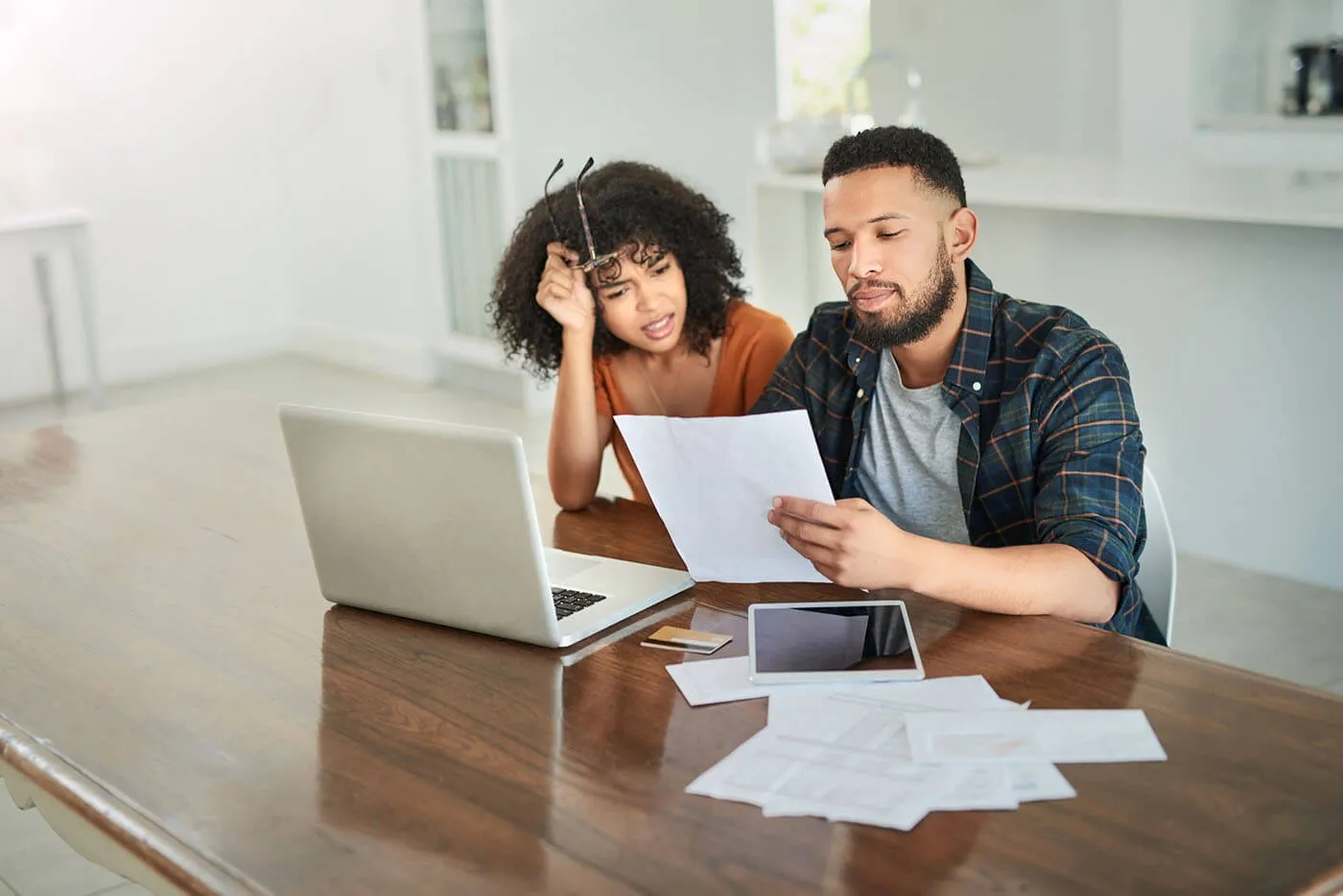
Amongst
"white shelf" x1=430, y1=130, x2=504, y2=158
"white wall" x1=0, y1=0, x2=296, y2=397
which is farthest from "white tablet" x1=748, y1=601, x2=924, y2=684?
"white wall" x1=0, y1=0, x2=296, y2=397

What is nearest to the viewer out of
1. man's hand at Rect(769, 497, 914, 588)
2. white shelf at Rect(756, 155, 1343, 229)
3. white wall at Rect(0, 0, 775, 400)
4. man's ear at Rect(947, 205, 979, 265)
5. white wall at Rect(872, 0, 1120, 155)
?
man's hand at Rect(769, 497, 914, 588)

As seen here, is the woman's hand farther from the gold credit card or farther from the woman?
the gold credit card

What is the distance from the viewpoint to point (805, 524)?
143 centimetres

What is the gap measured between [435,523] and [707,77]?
323cm

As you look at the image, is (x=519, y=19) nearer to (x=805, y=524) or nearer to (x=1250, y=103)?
(x=1250, y=103)

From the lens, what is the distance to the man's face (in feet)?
5.58

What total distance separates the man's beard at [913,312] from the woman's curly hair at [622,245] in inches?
18.6

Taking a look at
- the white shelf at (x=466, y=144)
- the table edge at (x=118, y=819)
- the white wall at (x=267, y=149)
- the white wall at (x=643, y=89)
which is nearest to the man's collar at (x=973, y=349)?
the table edge at (x=118, y=819)

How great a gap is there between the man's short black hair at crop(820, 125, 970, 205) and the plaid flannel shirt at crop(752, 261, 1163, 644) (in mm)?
124

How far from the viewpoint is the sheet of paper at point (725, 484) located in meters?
1.50

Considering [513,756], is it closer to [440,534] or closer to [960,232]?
[440,534]

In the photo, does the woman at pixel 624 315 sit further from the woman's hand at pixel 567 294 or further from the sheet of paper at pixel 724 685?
the sheet of paper at pixel 724 685

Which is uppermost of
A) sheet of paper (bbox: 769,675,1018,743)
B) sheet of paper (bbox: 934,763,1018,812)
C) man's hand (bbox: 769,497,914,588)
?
man's hand (bbox: 769,497,914,588)

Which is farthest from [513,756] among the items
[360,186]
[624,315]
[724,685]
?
[360,186]
